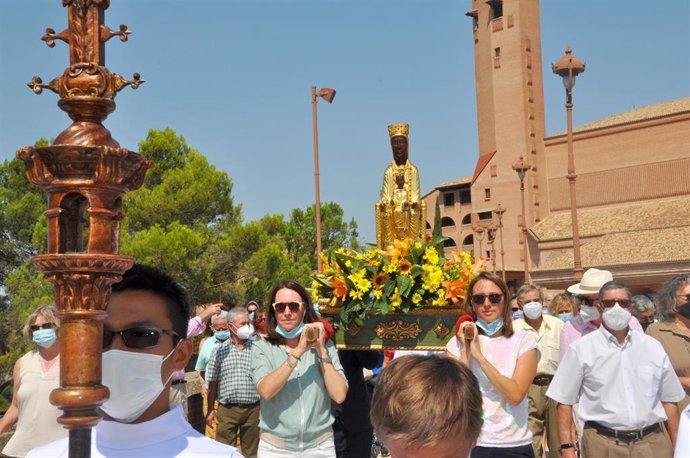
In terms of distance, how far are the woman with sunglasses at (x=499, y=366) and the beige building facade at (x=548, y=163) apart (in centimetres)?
4755

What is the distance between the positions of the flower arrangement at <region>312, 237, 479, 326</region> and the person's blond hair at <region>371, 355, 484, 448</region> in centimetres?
485

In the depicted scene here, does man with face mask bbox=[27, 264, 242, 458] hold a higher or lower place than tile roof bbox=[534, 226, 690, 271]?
lower

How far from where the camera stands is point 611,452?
5.79m

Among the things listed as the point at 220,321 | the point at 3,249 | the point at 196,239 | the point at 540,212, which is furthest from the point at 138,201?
the point at 540,212

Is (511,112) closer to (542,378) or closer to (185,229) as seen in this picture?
(185,229)

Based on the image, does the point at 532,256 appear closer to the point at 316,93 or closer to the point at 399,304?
the point at 316,93

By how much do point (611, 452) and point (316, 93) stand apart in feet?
64.6

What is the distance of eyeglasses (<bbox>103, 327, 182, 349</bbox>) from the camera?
258 cm

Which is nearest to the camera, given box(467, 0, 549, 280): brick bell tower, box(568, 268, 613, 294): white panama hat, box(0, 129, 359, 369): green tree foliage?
box(568, 268, 613, 294): white panama hat

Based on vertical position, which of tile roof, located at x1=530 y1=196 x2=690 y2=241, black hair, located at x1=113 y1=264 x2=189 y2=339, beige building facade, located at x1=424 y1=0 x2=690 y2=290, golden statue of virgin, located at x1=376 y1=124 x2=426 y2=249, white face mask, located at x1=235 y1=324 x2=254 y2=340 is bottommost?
white face mask, located at x1=235 y1=324 x2=254 y2=340

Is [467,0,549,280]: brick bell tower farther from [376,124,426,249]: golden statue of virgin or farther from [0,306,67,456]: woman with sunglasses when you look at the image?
[0,306,67,456]: woman with sunglasses

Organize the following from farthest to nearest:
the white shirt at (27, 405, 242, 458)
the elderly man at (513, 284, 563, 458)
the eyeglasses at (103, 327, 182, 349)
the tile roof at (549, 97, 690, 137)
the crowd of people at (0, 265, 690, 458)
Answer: the tile roof at (549, 97, 690, 137)
the elderly man at (513, 284, 563, 458)
the eyeglasses at (103, 327, 182, 349)
the white shirt at (27, 405, 242, 458)
the crowd of people at (0, 265, 690, 458)

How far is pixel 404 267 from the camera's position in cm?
743

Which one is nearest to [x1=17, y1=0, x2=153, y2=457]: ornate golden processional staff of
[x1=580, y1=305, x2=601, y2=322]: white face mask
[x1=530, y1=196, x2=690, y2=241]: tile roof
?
[x1=580, y1=305, x2=601, y2=322]: white face mask
